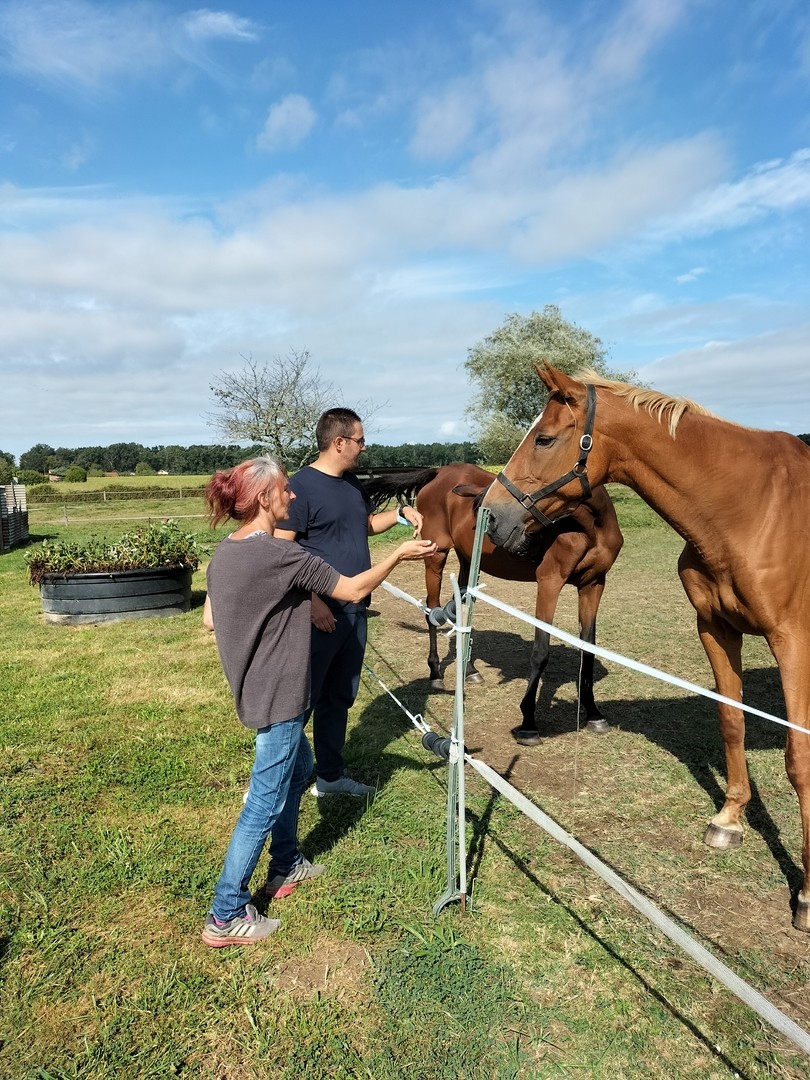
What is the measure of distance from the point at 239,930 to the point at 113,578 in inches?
252

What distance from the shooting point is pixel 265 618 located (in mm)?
2537

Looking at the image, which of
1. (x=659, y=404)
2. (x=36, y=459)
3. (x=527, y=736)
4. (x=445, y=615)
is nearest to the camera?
(x=445, y=615)

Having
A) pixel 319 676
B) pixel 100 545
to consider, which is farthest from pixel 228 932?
pixel 100 545

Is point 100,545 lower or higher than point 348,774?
higher

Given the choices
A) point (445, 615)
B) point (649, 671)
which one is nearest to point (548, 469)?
point (445, 615)

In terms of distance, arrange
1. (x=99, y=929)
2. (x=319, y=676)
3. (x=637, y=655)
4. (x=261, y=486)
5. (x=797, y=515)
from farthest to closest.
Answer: (x=637, y=655) < (x=319, y=676) < (x=797, y=515) < (x=99, y=929) < (x=261, y=486)

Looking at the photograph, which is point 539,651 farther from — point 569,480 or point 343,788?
point 569,480

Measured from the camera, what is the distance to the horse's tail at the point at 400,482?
710 centimetres

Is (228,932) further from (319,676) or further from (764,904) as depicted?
(764,904)

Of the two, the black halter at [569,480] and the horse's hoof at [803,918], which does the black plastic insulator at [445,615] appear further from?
the horse's hoof at [803,918]

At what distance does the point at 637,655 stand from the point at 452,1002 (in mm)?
5169

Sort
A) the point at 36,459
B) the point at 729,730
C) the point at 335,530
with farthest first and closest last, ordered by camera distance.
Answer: the point at 36,459
the point at 335,530
the point at 729,730

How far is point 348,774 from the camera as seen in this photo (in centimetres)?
428

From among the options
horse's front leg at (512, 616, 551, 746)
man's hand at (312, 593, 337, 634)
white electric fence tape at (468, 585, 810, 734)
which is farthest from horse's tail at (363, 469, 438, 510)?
white electric fence tape at (468, 585, 810, 734)
